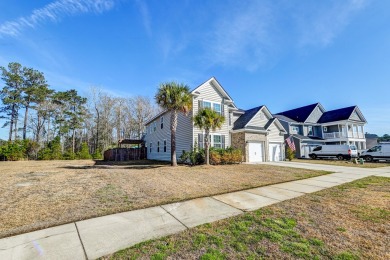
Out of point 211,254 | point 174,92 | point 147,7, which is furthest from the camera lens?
point 174,92

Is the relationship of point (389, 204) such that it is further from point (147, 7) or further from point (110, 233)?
point (147, 7)

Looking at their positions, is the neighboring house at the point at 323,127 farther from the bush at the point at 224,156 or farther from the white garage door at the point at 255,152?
the bush at the point at 224,156

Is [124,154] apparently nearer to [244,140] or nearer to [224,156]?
[224,156]

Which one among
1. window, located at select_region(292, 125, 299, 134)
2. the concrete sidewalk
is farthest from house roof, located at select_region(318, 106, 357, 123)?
the concrete sidewalk

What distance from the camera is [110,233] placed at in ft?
12.1

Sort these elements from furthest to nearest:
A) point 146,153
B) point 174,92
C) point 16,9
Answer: point 146,153 < point 174,92 < point 16,9

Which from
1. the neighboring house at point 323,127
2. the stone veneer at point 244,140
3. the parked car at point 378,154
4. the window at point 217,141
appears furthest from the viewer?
the neighboring house at point 323,127

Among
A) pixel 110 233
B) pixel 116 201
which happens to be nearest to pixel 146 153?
pixel 116 201

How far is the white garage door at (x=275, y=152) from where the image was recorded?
21.5 metres

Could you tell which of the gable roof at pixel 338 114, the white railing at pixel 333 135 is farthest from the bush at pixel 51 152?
the gable roof at pixel 338 114

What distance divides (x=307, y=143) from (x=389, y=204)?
26.2 metres

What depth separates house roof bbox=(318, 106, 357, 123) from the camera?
30609 mm

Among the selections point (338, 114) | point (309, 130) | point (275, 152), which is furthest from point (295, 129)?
point (275, 152)

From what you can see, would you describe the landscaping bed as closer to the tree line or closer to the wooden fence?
the wooden fence
